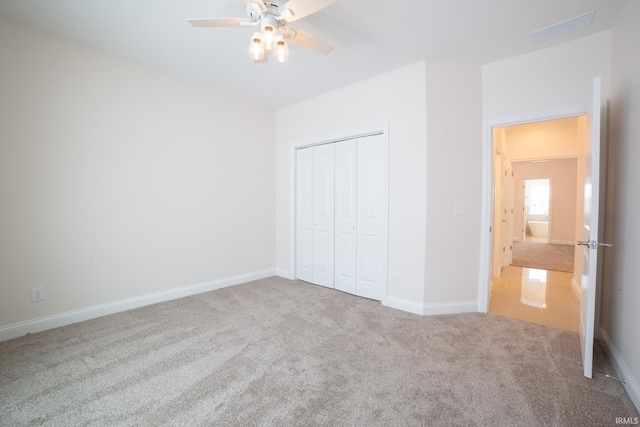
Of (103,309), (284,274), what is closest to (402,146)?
(284,274)

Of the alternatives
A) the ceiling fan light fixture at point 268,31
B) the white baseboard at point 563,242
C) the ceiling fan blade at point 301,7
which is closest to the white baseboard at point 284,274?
the ceiling fan light fixture at point 268,31

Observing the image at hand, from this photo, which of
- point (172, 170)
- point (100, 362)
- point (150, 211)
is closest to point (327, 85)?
point (172, 170)

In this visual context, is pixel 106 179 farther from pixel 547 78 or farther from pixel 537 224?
pixel 537 224

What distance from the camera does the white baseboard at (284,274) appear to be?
420 centimetres

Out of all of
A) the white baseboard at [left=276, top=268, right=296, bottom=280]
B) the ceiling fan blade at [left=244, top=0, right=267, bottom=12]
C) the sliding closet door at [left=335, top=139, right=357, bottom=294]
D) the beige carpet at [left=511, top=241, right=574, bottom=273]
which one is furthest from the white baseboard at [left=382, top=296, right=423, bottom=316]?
the beige carpet at [left=511, top=241, right=574, bottom=273]

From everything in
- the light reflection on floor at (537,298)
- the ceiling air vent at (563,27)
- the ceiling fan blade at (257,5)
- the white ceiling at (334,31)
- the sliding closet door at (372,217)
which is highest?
→ the white ceiling at (334,31)

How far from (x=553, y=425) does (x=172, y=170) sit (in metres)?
3.95

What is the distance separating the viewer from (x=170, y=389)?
1.71 m

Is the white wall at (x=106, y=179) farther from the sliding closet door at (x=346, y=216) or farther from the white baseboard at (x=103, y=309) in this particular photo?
the sliding closet door at (x=346, y=216)

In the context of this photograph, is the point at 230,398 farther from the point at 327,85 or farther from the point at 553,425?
the point at 327,85

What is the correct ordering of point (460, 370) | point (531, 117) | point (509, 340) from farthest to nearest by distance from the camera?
1. point (531, 117)
2. point (509, 340)
3. point (460, 370)

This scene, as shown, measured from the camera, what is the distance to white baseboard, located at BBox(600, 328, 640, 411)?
1.60 m

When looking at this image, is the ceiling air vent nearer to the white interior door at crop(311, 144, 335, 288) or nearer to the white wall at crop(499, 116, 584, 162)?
the white interior door at crop(311, 144, 335, 288)

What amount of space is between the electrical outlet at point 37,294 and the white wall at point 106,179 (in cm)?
4
